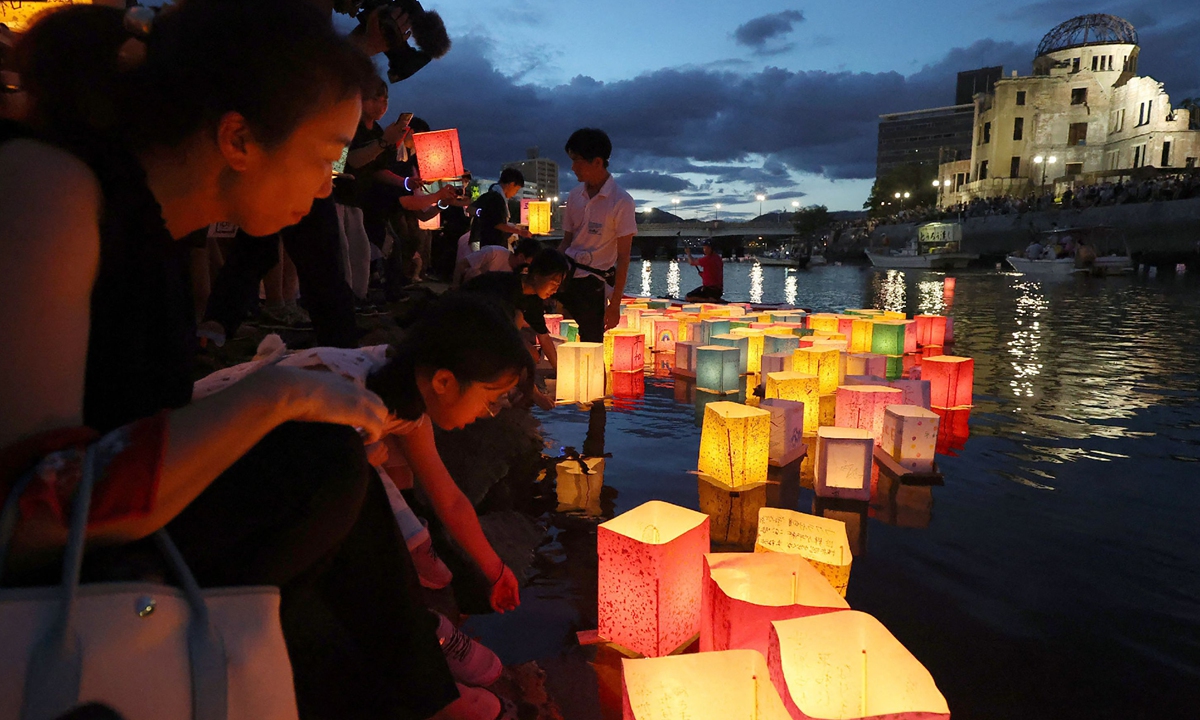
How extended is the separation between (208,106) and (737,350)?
4.34 m

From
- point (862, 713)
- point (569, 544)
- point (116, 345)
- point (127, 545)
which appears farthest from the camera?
point (569, 544)

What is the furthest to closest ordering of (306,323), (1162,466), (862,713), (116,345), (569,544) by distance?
1. (306,323)
2. (1162,466)
3. (569,544)
4. (862,713)
5. (116,345)

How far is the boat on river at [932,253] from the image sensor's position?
30750 mm

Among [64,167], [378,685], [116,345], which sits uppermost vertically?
[64,167]

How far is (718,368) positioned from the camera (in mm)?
4945

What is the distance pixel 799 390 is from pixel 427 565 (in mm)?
2580

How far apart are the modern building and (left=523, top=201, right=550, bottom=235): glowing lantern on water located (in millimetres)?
42596

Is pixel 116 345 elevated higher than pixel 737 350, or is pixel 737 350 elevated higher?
pixel 116 345

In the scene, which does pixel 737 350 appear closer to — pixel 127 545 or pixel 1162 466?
pixel 1162 466

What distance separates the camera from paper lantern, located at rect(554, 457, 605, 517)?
284 centimetres

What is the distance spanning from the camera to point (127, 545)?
82cm

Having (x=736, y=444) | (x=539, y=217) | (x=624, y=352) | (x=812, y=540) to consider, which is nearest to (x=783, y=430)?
(x=736, y=444)

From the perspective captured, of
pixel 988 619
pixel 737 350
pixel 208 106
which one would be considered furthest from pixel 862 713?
pixel 737 350

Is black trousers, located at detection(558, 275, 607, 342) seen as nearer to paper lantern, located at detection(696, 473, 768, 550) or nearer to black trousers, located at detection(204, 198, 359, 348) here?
paper lantern, located at detection(696, 473, 768, 550)
